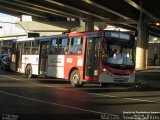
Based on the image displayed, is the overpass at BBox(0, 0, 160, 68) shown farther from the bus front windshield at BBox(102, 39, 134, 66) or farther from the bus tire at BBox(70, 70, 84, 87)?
the bus front windshield at BBox(102, 39, 134, 66)

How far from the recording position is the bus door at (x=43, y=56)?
2752 cm

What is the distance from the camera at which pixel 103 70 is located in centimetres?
2192

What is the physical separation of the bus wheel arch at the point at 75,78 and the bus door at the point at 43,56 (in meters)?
3.65

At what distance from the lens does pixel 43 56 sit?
91.4 feet

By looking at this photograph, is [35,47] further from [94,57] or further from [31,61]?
[94,57]

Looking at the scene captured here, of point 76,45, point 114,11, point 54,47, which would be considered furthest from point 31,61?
point 114,11

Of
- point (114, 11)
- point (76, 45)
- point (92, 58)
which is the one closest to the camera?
point (92, 58)

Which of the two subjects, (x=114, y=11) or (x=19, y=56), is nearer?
(x=19, y=56)

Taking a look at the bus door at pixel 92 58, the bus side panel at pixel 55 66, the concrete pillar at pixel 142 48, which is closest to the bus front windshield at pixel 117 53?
the bus door at pixel 92 58

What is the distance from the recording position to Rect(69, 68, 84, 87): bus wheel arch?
2332 cm

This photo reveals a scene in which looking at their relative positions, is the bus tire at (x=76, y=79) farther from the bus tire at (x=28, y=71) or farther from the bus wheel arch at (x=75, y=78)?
the bus tire at (x=28, y=71)

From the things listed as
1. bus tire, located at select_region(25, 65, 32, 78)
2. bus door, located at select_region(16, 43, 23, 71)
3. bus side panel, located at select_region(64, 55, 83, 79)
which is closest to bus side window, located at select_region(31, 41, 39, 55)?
bus tire, located at select_region(25, 65, 32, 78)

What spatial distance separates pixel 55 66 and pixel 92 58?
161 inches

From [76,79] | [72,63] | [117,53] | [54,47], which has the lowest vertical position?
[76,79]
